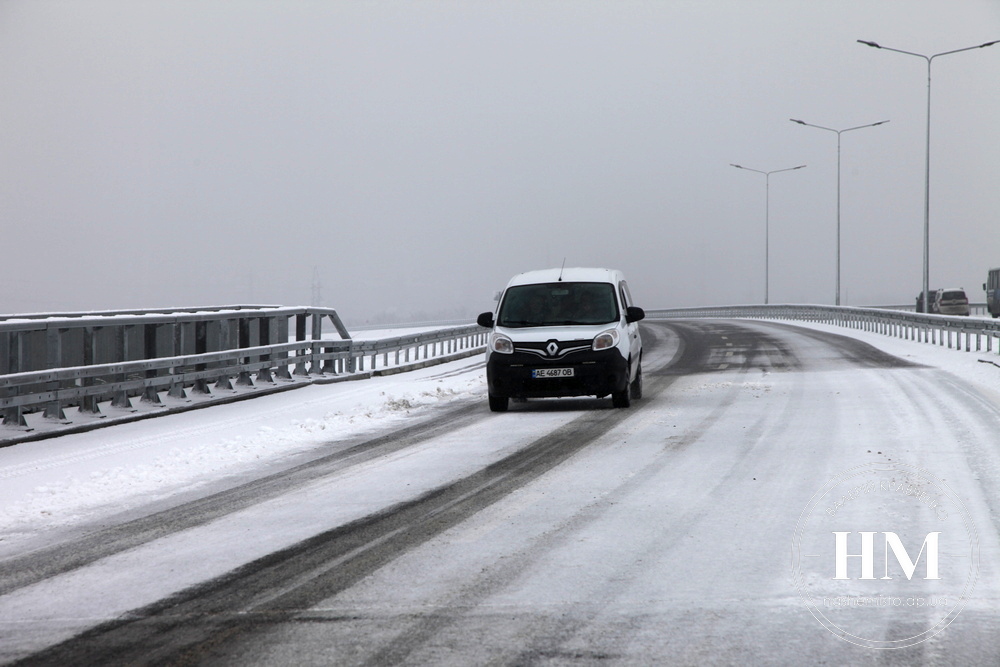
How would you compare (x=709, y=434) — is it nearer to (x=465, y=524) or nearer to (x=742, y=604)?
(x=465, y=524)

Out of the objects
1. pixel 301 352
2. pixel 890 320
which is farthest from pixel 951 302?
pixel 301 352

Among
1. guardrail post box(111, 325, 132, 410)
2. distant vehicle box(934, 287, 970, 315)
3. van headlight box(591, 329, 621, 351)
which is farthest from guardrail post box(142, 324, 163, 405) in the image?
distant vehicle box(934, 287, 970, 315)

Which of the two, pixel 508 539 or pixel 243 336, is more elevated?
pixel 243 336

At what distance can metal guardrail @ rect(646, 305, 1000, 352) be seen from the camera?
995 inches

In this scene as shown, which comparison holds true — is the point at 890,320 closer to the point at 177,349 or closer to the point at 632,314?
the point at 632,314

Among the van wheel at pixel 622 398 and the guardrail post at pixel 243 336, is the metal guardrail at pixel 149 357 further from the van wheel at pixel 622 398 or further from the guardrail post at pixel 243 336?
the van wheel at pixel 622 398

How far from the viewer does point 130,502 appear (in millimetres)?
8461

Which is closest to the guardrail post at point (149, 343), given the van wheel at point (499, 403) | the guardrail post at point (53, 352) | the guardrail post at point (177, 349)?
the guardrail post at point (177, 349)

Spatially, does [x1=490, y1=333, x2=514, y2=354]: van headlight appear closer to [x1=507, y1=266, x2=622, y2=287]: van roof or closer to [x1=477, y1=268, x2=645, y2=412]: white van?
[x1=477, y1=268, x2=645, y2=412]: white van

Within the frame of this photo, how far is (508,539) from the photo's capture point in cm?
663

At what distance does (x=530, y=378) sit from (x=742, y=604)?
8923mm

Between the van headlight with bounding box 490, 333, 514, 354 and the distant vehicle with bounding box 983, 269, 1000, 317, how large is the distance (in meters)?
48.4

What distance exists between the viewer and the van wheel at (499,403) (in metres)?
14.4

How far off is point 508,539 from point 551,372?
292 inches
